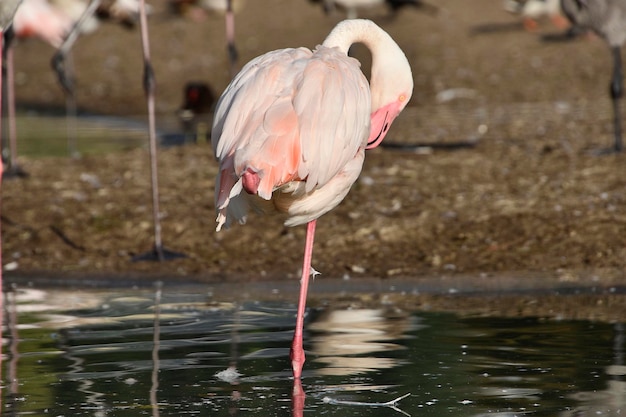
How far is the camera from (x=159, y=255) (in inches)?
306

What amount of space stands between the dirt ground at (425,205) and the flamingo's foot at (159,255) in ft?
0.16

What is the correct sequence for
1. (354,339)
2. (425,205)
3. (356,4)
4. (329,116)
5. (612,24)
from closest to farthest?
(329,116) → (354,339) → (425,205) → (612,24) → (356,4)

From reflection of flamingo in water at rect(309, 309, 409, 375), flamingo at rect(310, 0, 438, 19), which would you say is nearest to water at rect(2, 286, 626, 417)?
reflection of flamingo in water at rect(309, 309, 409, 375)

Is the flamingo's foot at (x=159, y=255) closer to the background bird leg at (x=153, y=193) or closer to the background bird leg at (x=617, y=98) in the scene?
the background bird leg at (x=153, y=193)

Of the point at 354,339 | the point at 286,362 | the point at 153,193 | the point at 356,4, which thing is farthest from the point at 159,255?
the point at 356,4

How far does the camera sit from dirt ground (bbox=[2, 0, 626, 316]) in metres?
7.55

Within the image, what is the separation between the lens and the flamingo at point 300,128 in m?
4.88

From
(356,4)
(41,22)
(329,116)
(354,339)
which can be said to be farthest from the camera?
(356,4)

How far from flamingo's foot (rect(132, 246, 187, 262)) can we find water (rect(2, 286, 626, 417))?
903 millimetres

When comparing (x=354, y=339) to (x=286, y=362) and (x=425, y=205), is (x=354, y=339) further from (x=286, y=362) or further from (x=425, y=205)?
(x=425, y=205)

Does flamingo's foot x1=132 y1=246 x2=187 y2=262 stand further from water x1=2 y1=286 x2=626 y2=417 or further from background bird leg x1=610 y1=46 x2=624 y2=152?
background bird leg x1=610 y1=46 x2=624 y2=152

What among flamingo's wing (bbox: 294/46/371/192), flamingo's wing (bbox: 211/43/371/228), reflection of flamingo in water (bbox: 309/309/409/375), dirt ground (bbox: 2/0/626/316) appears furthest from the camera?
dirt ground (bbox: 2/0/626/316)

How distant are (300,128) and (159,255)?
3.00 meters

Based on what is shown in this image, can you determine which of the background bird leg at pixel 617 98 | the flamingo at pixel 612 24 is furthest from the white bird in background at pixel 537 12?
the background bird leg at pixel 617 98
